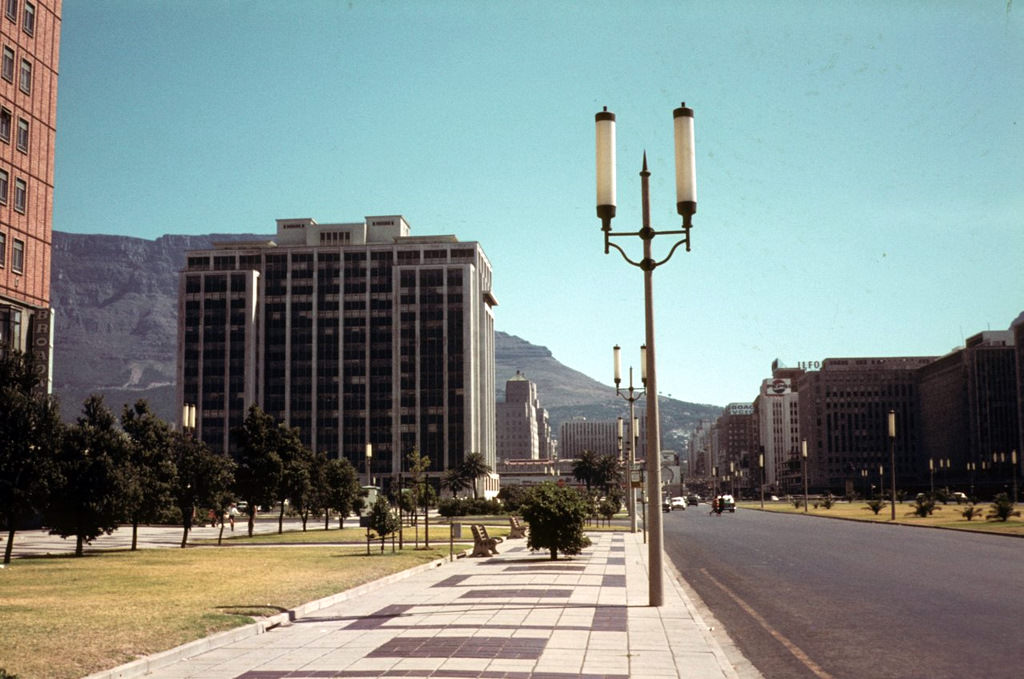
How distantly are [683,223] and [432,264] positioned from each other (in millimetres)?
166837

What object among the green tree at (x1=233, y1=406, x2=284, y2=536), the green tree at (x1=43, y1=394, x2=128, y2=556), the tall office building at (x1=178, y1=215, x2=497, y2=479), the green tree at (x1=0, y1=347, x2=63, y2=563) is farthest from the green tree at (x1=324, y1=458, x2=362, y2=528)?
the tall office building at (x1=178, y1=215, x2=497, y2=479)

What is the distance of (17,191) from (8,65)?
7123mm

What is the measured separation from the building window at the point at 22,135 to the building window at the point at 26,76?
1.89m

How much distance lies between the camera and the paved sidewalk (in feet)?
34.6

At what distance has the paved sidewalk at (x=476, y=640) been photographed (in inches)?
416

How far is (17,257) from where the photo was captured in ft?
181

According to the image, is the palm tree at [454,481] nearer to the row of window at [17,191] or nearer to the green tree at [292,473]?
the green tree at [292,473]

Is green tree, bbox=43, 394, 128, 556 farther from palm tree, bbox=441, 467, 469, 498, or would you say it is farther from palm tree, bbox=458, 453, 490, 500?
palm tree, bbox=458, 453, 490, 500

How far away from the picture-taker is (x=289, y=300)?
592ft

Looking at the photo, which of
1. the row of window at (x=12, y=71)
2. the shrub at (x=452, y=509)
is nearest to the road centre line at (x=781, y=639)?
the row of window at (x=12, y=71)

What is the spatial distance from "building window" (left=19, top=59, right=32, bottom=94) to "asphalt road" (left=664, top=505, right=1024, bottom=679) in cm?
4682

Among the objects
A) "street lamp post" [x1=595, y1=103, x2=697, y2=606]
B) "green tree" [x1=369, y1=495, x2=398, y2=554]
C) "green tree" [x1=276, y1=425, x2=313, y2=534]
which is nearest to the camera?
"street lamp post" [x1=595, y1=103, x2=697, y2=606]

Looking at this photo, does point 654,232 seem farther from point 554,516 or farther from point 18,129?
point 18,129

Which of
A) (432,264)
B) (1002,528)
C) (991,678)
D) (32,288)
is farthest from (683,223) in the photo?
(432,264)
